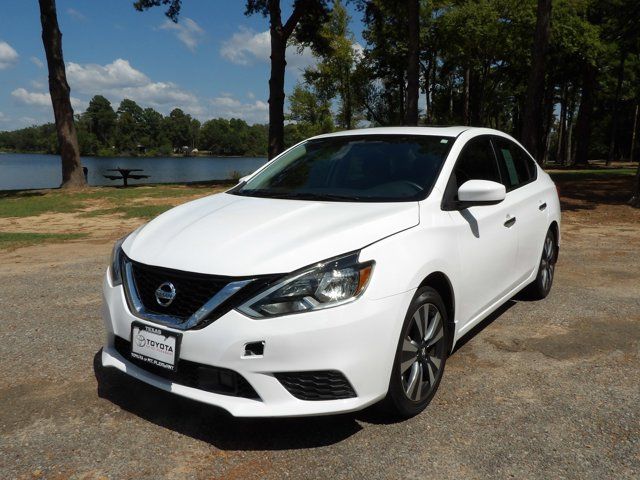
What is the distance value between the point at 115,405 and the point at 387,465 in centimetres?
167

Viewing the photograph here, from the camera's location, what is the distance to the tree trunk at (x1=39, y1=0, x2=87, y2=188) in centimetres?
1806

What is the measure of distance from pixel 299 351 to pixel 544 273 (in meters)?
3.68

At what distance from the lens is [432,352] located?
329cm

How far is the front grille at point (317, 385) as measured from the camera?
265cm

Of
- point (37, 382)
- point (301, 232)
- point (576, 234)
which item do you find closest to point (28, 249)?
point (37, 382)

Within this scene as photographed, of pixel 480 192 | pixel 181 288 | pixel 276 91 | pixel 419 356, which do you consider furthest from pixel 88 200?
pixel 419 356

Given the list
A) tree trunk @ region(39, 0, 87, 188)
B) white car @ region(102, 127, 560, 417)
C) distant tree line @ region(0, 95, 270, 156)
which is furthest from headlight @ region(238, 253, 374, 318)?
distant tree line @ region(0, 95, 270, 156)

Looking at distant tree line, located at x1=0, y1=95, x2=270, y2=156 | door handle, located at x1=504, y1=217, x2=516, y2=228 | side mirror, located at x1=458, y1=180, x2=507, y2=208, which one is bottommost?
door handle, located at x1=504, y1=217, x2=516, y2=228

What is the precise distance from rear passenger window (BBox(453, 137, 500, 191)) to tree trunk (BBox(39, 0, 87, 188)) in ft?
56.8

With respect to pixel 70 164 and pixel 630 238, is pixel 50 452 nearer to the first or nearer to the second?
pixel 630 238

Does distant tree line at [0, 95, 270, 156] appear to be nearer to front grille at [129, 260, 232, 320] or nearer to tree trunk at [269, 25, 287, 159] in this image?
tree trunk at [269, 25, 287, 159]

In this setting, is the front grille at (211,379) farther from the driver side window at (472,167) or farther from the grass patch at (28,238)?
the grass patch at (28,238)

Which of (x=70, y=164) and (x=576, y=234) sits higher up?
(x=70, y=164)

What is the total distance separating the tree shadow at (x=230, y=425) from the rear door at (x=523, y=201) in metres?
2.23
